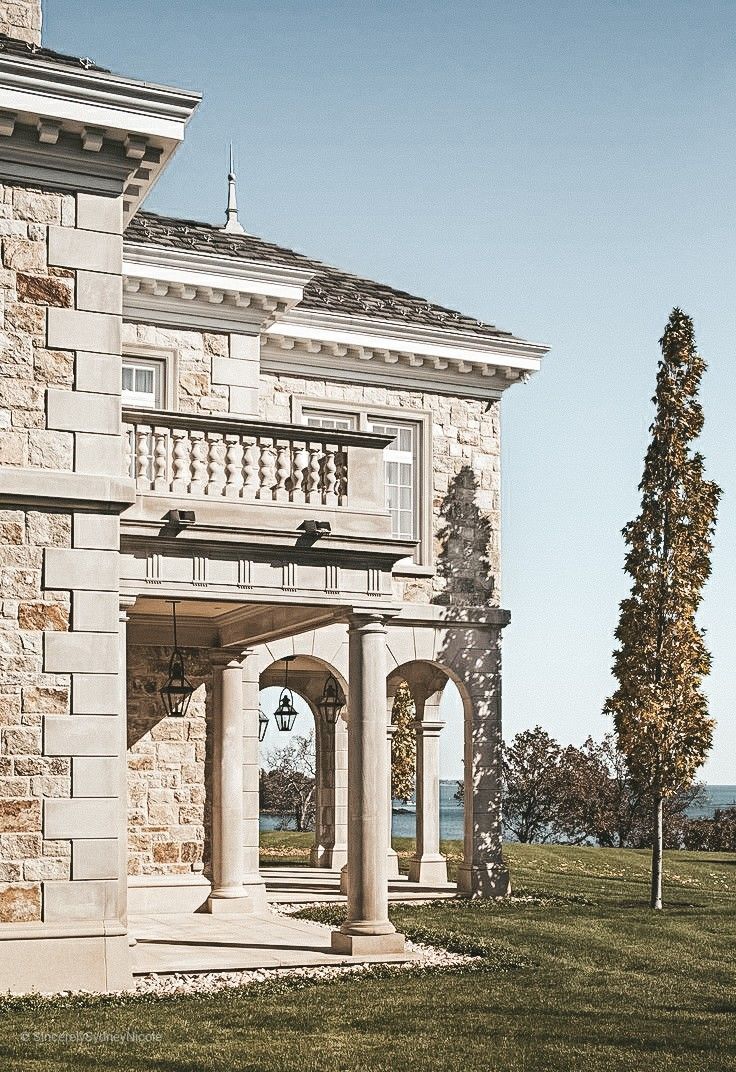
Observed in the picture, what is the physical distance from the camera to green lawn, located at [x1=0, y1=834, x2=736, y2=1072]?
30.4 ft

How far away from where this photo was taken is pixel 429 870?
892 inches

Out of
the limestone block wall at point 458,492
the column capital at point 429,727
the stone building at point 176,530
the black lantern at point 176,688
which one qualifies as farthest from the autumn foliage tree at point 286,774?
the black lantern at point 176,688

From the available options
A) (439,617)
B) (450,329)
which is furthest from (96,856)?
(450,329)

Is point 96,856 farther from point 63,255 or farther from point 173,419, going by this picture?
point 63,255

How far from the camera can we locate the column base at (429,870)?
889 inches

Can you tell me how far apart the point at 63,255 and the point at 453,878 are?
15.9 meters

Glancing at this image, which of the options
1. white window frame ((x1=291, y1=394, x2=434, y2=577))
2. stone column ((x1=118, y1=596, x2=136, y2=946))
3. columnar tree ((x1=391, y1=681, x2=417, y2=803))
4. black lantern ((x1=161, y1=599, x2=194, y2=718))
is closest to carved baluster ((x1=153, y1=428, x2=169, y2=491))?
stone column ((x1=118, y1=596, x2=136, y2=946))

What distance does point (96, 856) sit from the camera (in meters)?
11.6

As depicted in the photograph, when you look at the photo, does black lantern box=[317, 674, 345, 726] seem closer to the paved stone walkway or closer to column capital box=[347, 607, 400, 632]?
the paved stone walkway

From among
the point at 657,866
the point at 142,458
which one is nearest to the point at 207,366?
the point at 142,458

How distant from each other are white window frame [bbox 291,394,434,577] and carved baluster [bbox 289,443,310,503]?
559cm

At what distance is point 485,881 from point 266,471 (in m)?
9.14

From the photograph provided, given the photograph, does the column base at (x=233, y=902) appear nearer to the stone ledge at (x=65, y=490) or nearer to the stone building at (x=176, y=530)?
the stone building at (x=176, y=530)

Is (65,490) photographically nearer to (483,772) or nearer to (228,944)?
(228,944)
